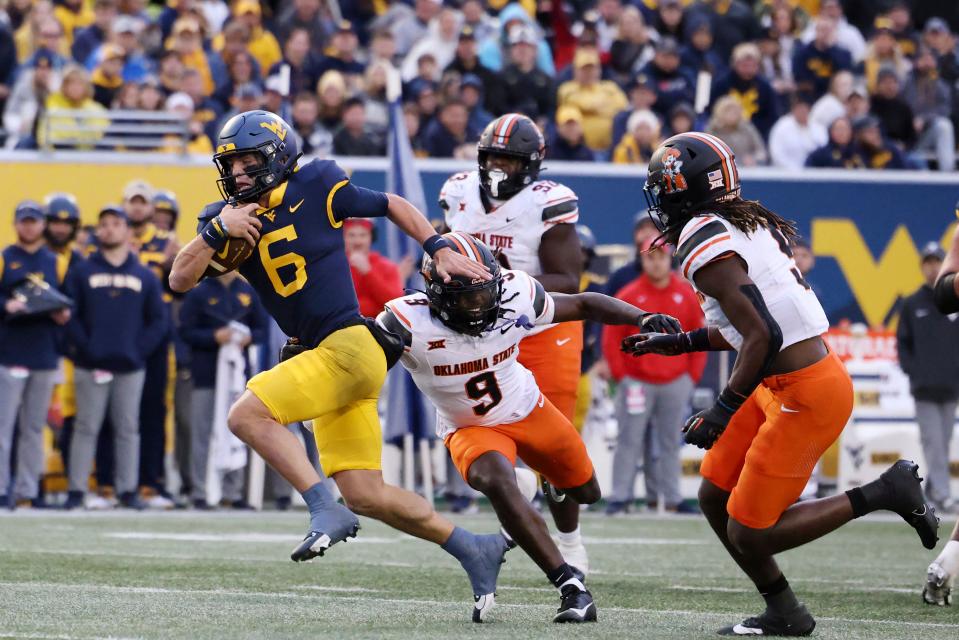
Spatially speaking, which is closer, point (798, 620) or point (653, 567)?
point (798, 620)

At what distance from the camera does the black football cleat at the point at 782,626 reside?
550cm

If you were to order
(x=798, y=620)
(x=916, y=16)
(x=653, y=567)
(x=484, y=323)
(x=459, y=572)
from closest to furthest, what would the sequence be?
(x=798, y=620) → (x=484, y=323) → (x=459, y=572) → (x=653, y=567) → (x=916, y=16)

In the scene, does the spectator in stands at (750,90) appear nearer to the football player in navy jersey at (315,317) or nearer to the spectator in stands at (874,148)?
the spectator in stands at (874,148)

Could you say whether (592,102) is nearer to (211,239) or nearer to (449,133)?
(449,133)

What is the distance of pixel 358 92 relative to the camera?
48.6ft

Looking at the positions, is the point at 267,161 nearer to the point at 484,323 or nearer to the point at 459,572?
the point at 484,323

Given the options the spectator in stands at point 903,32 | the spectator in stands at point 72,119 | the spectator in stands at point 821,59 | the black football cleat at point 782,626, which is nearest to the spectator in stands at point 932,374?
the spectator in stands at point 821,59

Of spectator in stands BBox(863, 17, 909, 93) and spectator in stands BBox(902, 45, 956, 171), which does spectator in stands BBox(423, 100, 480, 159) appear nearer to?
spectator in stands BBox(902, 45, 956, 171)

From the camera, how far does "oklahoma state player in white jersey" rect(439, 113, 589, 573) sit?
297 inches

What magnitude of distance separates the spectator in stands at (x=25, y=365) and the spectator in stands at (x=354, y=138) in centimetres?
313

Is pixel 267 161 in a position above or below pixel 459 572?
above

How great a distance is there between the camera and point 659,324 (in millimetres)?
6012

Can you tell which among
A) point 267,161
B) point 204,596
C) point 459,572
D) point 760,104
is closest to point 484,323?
point 267,161

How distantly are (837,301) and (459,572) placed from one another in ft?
26.7
